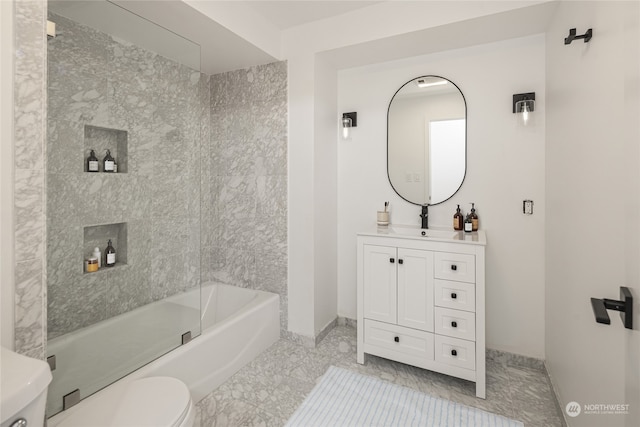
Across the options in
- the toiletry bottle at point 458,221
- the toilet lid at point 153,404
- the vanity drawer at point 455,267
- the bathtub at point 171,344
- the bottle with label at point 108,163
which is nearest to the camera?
the toilet lid at point 153,404

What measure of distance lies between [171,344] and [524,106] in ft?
9.01

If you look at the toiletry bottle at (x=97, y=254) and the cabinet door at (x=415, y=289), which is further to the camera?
the cabinet door at (x=415, y=289)

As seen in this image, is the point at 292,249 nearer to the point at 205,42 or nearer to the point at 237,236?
the point at 237,236

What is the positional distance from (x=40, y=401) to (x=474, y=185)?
8.43 ft

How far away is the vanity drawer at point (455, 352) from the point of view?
196cm

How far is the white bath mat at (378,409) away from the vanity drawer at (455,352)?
0.24 metres

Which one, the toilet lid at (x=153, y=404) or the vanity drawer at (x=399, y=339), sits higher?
the toilet lid at (x=153, y=404)

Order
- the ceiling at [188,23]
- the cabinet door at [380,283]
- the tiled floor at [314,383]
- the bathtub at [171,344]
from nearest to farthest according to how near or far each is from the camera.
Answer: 1. the bathtub at [171,344]
2. the ceiling at [188,23]
3. the tiled floor at [314,383]
4. the cabinet door at [380,283]

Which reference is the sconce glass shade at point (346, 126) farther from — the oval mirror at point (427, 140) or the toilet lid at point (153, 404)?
the toilet lid at point (153, 404)

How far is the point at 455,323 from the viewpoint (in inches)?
79.0

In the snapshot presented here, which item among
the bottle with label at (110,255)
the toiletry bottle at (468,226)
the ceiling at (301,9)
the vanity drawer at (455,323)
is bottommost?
the vanity drawer at (455,323)

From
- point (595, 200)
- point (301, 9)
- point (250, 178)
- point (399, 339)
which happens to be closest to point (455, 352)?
point (399, 339)

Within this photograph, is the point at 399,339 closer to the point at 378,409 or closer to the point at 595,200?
the point at 378,409

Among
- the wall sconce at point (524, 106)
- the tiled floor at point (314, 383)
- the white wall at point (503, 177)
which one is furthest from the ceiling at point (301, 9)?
the tiled floor at point (314, 383)
